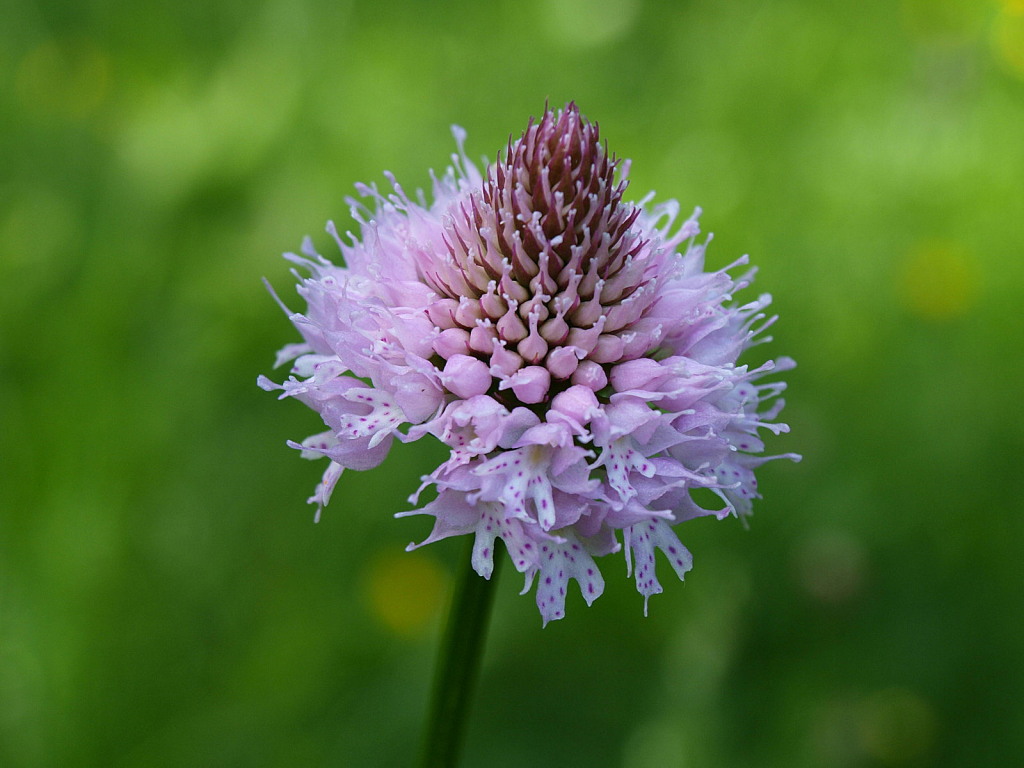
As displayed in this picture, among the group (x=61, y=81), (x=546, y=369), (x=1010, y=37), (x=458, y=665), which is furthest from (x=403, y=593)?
(x=1010, y=37)

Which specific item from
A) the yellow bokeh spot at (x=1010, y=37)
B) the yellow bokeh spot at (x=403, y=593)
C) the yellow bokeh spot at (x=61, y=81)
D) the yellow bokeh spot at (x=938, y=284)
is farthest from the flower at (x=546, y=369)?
the yellow bokeh spot at (x=1010, y=37)

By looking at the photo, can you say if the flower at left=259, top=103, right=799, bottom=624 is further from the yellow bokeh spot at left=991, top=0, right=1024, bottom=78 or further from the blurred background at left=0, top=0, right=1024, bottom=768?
the yellow bokeh spot at left=991, top=0, right=1024, bottom=78

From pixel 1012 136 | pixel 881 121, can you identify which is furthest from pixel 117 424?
pixel 1012 136

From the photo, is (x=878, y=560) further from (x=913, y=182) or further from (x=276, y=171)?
(x=276, y=171)

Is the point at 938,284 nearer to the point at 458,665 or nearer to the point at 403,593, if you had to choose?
the point at 403,593

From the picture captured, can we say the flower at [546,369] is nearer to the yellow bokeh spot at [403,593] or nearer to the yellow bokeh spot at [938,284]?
the yellow bokeh spot at [403,593]

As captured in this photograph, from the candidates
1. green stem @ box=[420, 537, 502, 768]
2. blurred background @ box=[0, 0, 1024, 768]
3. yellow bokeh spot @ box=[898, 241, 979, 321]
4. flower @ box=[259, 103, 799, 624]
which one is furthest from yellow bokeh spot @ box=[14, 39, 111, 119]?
yellow bokeh spot @ box=[898, 241, 979, 321]
